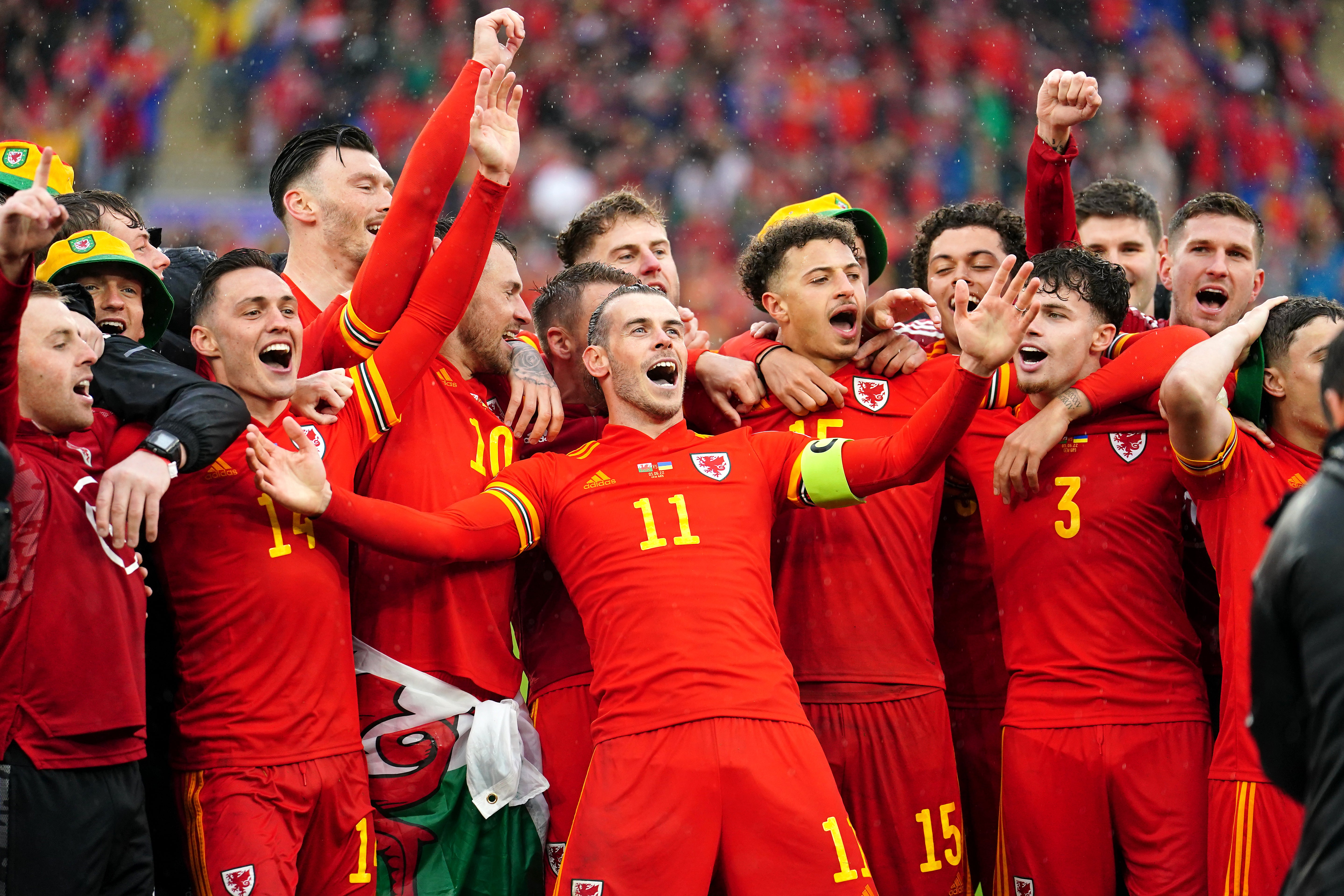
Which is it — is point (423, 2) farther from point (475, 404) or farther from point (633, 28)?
point (475, 404)

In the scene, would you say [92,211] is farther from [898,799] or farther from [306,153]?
[898,799]

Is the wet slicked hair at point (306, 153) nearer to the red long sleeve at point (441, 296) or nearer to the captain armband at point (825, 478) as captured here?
the red long sleeve at point (441, 296)

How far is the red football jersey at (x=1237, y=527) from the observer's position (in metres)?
3.92

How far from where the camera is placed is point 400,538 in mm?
3875

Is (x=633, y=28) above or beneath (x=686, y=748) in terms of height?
above

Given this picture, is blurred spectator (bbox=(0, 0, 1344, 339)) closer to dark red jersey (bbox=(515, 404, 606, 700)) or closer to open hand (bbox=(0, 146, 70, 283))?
dark red jersey (bbox=(515, 404, 606, 700))

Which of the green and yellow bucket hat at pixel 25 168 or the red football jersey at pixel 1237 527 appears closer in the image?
the red football jersey at pixel 1237 527

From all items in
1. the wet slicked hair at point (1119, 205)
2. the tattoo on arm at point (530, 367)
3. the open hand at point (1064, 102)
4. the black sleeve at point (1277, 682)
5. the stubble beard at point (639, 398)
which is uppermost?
the open hand at point (1064, 102)

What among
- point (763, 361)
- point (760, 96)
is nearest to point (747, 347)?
point (763, 361)

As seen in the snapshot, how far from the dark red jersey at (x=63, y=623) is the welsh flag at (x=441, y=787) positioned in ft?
2.30

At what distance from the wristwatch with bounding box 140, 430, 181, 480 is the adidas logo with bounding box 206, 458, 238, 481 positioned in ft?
0.87

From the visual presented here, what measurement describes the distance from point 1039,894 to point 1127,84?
11644mm

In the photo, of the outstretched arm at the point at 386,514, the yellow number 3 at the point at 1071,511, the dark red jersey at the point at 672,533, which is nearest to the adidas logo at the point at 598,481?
the dark red jersey at the point at 672,533

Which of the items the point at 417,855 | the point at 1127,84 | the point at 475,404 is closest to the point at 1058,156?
the point at 475,404
